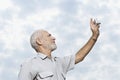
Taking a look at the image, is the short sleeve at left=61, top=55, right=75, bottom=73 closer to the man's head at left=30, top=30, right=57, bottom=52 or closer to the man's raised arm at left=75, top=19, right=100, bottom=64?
the man's raised arm at left=75, top=19, right=100, bottom=64

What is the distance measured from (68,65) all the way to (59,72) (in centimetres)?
27

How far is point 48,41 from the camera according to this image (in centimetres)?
483

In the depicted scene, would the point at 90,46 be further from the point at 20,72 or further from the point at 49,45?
the point at 20,72

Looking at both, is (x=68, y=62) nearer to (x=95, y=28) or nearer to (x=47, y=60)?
(x=47, y=60)

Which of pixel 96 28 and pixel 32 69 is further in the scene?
pixel 96 28

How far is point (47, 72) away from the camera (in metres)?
4.59

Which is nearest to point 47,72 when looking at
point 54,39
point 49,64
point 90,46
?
point 49,64

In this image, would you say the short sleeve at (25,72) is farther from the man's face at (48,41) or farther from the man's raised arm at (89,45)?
the man's raised arm at (89,45)

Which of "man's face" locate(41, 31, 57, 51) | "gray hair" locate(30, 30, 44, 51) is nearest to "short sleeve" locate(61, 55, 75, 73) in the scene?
"man's face" locate(41, 31, 57, 51)

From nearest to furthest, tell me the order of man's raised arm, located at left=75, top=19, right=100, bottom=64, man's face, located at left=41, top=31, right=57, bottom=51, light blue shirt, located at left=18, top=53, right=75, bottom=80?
light blue shirt, located at left=18, top=53, right=75, bottom=80 → man's face, located at left=41, top=31, right=57, bottom=51 → man's raised arm, located at left=75, top=19, right=100, bottom=64

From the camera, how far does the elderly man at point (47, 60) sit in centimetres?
462

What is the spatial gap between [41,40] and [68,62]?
1.92 ft

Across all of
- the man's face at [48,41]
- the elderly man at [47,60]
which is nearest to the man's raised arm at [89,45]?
the elderly man at [47,60]

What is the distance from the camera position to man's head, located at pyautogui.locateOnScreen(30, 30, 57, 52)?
481 cm
